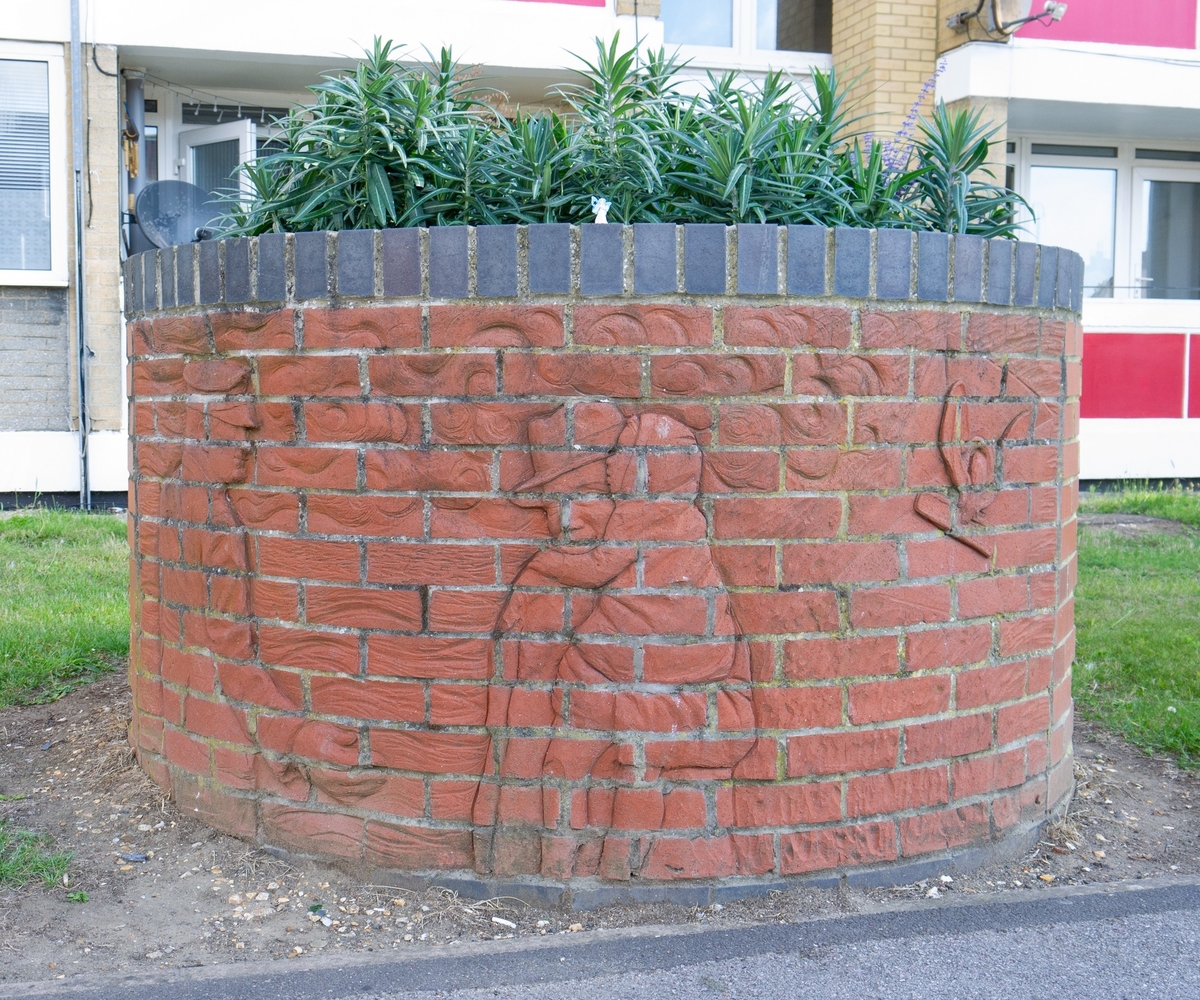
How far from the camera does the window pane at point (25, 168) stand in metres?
9.28

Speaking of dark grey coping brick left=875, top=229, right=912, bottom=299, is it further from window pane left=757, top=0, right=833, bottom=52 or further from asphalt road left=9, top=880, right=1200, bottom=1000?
window pane left=757, top=0, right=833, bottom=52

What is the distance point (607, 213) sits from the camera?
2887 millimetres

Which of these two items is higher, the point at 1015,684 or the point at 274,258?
the point at 274,258

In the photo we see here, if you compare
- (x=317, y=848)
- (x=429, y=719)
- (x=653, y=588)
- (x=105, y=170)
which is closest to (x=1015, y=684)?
(x=653, y=588)

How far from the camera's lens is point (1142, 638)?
525 cm

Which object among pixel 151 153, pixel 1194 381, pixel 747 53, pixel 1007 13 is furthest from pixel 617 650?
pixel 1194 381

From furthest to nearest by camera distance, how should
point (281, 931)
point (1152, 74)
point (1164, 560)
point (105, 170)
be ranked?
point (1152, 74) < point (105, 170) < point (1164, 560) < point (281, 931)

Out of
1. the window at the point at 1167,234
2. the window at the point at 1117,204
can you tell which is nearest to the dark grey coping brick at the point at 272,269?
the window at the point at 1117,204

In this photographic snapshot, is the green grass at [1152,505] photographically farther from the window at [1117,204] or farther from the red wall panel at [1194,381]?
the window at [1117,204]

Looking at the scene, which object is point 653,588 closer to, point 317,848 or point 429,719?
point 429,719

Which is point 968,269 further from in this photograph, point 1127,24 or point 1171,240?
point 1171,240

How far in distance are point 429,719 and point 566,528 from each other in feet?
1.77

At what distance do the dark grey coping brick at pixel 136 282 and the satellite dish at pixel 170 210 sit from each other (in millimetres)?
6225

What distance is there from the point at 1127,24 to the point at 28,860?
11.7 metres
